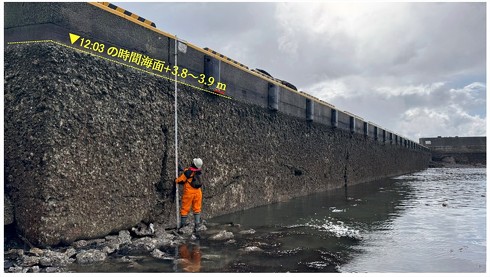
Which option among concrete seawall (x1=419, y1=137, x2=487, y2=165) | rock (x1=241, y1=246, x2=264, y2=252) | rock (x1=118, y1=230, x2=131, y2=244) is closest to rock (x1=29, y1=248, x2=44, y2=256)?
rock (x1=118, y1=230, x2=131, y2=244)

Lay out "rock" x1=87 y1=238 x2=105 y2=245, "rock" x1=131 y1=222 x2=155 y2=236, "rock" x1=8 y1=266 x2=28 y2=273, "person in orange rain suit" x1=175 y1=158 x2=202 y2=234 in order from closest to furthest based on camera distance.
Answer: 1. "rock" x1=8 y1=266 x2=28 y2=273
2. "rock" x1=87 y1=238 x2=105 y2=245
3. "rock" x1=131 y1=222 x2=155 y2=236
4. "person in orange rain suit" x1=175 y1=158 x2=202 y2=234

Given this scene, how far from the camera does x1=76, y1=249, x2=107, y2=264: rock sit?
14.4ft

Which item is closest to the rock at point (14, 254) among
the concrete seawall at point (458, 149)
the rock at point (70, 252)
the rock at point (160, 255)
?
the rock at point (70, 252)

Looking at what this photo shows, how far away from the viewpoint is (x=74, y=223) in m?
4.92

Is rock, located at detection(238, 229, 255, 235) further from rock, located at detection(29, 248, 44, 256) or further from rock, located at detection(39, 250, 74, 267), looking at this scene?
rock, located at detection(29, 248, 44, 256)

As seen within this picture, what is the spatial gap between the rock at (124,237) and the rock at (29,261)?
107 centimetres

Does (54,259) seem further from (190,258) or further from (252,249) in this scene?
(252,249)

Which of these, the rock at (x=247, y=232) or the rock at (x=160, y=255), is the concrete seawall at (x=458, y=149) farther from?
the rock at (x=160, y=255)

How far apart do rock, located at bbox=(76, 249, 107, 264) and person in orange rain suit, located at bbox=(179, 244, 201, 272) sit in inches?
35.5

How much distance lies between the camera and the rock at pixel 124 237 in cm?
522

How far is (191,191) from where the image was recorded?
6.31m
